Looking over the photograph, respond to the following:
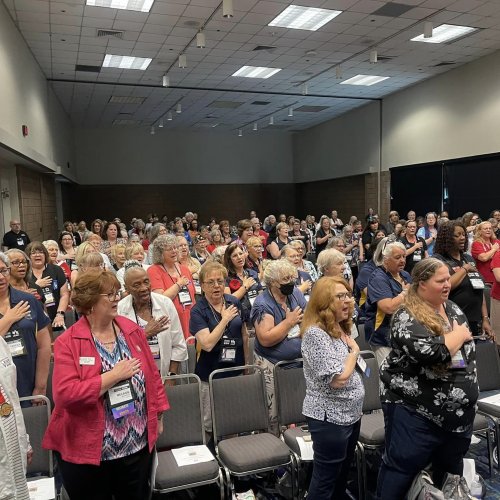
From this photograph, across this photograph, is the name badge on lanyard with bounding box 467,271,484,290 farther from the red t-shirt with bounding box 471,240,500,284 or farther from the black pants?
the black pants

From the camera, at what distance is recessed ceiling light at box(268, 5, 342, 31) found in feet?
26.4

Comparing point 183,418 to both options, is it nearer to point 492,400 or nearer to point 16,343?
point 16,343

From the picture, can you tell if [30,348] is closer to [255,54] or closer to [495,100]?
[255,54]

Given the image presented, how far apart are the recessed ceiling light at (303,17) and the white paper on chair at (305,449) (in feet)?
23.8

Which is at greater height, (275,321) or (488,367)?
(275,321)

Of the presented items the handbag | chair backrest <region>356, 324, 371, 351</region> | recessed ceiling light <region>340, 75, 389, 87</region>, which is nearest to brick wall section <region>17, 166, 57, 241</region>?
chair backrest <region>356, 324, 371, 351</region>

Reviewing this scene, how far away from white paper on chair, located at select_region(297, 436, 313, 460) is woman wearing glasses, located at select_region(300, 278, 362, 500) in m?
0.27

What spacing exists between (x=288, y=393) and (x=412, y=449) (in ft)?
3.15

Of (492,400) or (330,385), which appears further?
(492,400)

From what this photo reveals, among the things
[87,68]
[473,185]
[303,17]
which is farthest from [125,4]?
[473,185]

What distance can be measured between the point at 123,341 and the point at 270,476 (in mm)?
1543

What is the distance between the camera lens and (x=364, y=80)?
42.3ft

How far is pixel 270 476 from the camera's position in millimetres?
3049

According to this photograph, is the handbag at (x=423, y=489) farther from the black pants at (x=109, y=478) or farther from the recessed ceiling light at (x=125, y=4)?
Result: the recessed ceiling light at (x=125, y=4)
